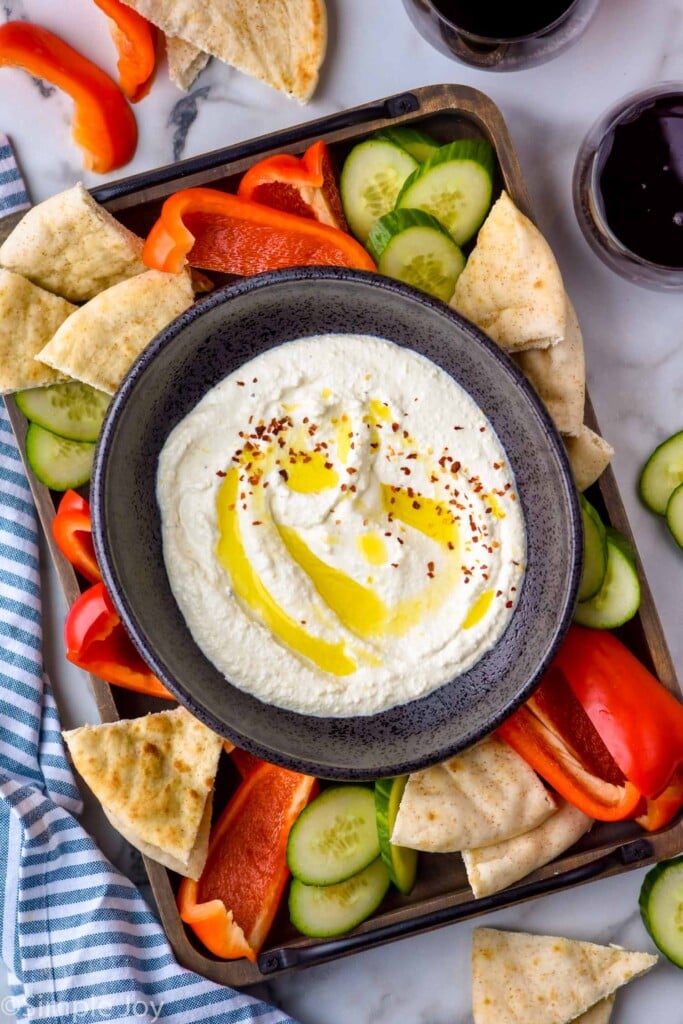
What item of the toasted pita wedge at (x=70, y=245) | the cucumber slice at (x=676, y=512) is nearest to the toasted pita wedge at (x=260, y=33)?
the toasted pita wedge at (x=70, y=245)

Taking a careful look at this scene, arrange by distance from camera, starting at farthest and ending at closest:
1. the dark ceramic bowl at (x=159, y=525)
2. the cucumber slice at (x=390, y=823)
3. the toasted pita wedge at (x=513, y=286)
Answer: the cucumber slice at (x=390, y=823), the toasted pita wedge at (x=513, y=286), the dark ceramic bowl at (x=159, y=525)

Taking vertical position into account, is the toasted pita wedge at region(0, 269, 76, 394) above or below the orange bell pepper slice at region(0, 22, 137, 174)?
below

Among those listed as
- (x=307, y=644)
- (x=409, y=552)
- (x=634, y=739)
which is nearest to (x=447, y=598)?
(x=409, y=552)

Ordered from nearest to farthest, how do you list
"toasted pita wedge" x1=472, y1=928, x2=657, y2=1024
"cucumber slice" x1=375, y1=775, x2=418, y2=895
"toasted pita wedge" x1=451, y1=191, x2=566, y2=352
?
"toasted pita wedge" x1=451, y1=191, x2=566, y2=352, "cucumber slice" x1=375, y1=775, x2=418, y2=895, "toasted pita wedge" x1=472, y1=928, x2=657, y2=1024

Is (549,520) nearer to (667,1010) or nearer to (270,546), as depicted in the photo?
(270,546)

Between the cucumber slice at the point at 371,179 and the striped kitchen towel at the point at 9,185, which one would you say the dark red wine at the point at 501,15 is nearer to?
the cucumber slice at the point at 371,179

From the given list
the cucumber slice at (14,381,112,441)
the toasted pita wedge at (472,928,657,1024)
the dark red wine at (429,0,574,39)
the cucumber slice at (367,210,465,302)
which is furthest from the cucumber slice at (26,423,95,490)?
the toasted pita wedge at (472,928,657,1024)

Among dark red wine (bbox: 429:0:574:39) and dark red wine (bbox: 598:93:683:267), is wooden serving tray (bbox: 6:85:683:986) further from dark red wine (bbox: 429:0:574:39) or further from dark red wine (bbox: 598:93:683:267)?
dark red wine (bbox: 598:93:683:267)
